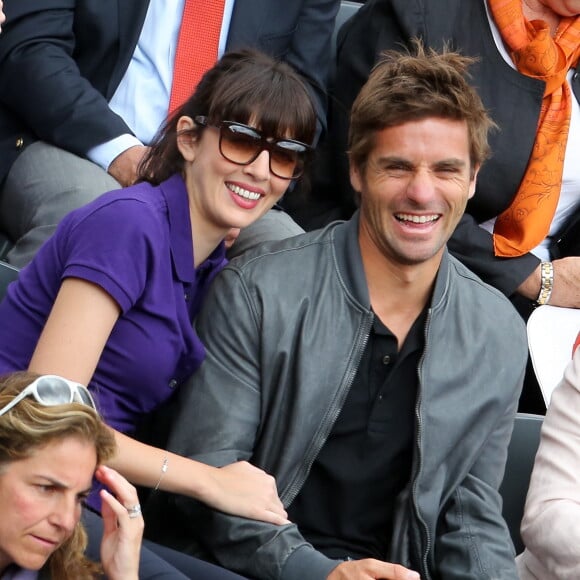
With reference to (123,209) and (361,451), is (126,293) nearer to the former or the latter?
(123,209)

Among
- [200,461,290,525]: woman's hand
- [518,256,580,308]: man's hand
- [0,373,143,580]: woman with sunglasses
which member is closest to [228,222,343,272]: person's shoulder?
[200,461,290,525]: woman's hand

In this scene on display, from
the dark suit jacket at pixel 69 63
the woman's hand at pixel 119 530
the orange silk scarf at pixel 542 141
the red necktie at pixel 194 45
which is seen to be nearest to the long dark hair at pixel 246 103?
the dark suit jacket at pixel 69 63

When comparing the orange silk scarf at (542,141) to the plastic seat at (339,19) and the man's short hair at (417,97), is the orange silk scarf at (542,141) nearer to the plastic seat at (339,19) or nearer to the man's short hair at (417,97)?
the plastic seat at (339,19)

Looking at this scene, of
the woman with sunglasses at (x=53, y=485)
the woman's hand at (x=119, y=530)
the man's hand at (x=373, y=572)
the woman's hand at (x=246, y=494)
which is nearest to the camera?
the woman with sunglasses at (x=53, y=485)

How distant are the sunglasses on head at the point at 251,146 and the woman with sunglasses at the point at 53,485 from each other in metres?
0.89

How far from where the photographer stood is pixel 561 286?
398 cm

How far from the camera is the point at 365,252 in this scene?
3090 mm

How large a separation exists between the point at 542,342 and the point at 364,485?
1000 mm

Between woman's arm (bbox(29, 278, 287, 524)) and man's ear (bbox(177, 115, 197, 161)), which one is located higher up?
man's ear (bbox(177, 115, 197, 161))

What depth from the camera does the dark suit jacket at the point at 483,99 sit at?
3.87 meters

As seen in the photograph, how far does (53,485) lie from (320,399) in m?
0.87

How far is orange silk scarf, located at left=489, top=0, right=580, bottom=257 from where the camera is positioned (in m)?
3.93

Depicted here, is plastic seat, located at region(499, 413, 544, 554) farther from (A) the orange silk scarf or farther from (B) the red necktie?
(B) the red necktie

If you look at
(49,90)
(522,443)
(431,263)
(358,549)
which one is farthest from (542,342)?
(49,90)
